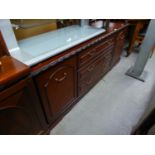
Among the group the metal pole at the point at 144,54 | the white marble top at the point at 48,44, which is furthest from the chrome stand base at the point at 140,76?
the white marble top at the point at 48,44

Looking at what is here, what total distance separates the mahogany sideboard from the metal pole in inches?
21.7

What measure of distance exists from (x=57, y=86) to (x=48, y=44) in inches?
14.6

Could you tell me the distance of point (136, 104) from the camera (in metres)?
1.51

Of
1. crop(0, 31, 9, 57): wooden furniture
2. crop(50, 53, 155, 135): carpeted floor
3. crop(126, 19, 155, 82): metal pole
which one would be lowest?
crop(50, 53, 155, 135): carpeted floor

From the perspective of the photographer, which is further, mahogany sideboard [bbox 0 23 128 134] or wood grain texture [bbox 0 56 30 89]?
mahogany sideboard [bbox 0 23 128 134]

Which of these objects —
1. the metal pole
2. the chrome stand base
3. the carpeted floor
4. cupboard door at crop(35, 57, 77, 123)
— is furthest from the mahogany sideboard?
the chrome stand base

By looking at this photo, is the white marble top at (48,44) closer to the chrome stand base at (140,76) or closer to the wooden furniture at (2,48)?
the wooden furniture at (2,48)

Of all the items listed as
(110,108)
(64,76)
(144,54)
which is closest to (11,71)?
(64,76)

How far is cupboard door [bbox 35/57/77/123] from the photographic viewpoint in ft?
2.81

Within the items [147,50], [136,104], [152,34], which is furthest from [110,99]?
[152,34]

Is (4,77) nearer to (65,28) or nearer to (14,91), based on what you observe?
(14,91)

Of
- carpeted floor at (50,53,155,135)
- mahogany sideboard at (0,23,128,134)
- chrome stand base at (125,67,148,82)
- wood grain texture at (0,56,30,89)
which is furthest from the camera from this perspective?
chrome stand base at (125,67,148,82)

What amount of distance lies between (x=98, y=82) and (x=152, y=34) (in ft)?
3.15

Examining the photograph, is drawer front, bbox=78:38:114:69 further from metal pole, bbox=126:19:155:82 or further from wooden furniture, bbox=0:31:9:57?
metal pole, bbox=126:19:155:82
